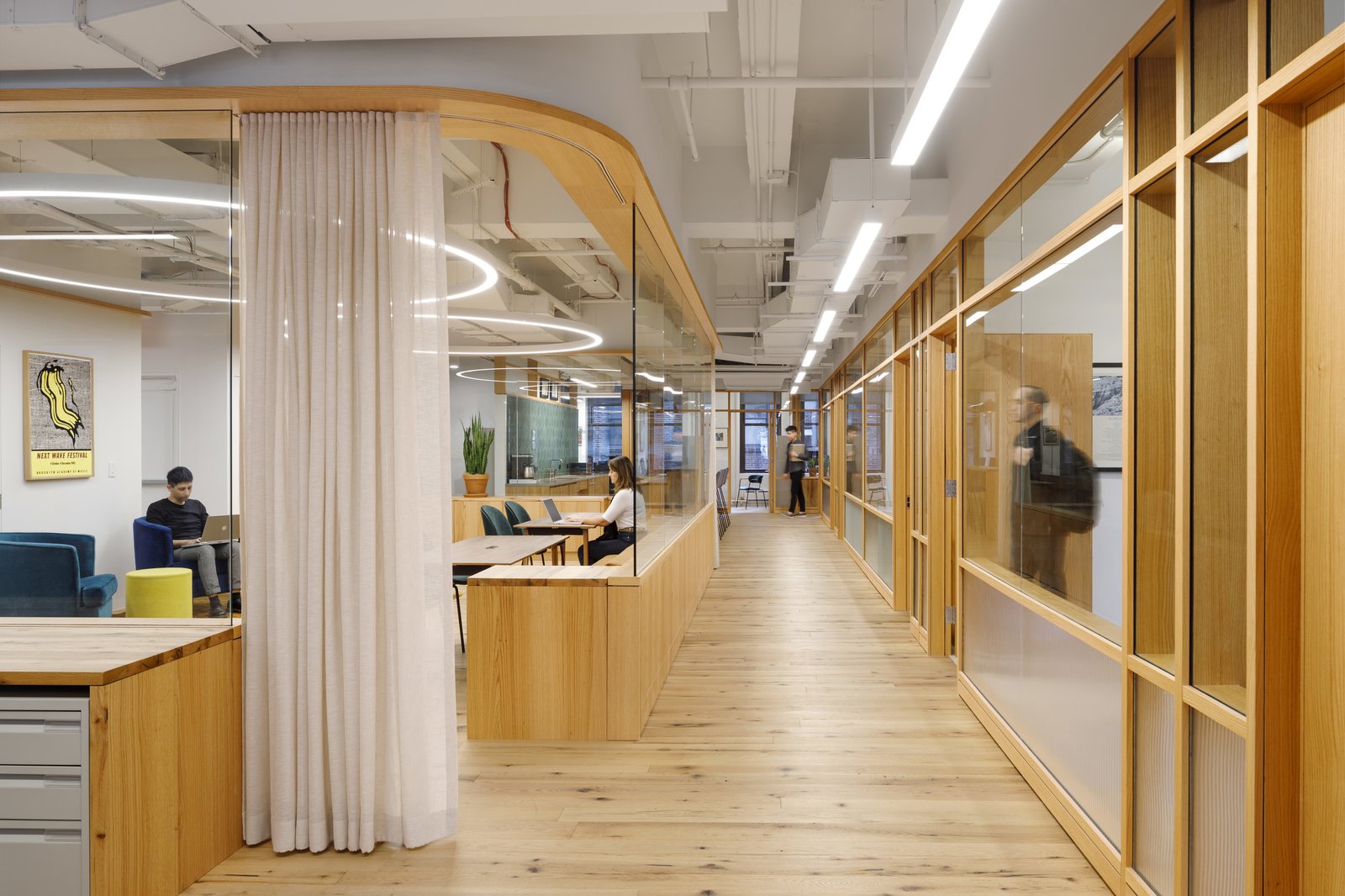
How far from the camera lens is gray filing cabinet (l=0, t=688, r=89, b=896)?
7.16ft

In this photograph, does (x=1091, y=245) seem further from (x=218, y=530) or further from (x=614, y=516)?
(x=614, y=516)

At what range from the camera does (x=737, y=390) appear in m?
17.0

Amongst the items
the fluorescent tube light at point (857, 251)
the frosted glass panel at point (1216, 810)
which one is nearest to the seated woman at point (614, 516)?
the fluorescent tube light at point (857, 251)

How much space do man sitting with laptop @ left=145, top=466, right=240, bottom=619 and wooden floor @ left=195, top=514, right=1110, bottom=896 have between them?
102cm

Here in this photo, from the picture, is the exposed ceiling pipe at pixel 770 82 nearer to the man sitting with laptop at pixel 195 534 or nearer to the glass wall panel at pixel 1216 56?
the glass wall panel at pixel 1216 56

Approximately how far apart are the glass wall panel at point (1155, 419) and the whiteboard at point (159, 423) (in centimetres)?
366

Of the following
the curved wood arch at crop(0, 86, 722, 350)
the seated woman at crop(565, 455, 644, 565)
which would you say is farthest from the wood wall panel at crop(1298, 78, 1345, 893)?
the seated woman at crop(565, 455, 644, 565)

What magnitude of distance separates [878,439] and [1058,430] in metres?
4.82

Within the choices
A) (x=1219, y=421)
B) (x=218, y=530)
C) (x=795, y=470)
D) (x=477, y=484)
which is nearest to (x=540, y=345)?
(x=477, y=484)

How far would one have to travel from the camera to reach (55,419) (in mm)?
3275

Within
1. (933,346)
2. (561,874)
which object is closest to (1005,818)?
(561,874)

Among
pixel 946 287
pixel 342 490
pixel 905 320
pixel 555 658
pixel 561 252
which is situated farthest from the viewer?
pixel 561 252

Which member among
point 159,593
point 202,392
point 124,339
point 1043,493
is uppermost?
point 124,339

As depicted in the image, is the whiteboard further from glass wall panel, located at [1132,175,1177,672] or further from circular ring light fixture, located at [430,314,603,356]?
circular ring light fixture, located at [430,314,603,356]
